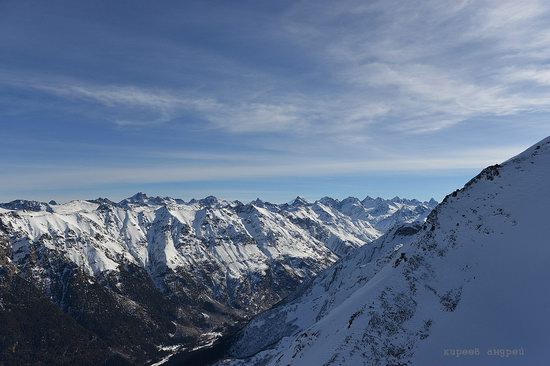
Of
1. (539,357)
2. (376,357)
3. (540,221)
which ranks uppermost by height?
(540,221)

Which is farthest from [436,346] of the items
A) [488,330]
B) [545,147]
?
[545,147]

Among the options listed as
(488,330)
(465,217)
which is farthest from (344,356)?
(465,217)

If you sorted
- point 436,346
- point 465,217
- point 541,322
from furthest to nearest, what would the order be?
point 465,217
point 436,346
point 541,322

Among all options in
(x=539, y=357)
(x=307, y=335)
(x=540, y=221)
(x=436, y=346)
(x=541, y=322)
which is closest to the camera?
(x=539, y=357)

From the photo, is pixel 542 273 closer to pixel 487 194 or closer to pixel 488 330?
pixel 488 330

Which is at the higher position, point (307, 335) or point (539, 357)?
point (539, 357)

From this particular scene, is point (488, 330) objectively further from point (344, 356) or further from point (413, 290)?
point (344, 356)

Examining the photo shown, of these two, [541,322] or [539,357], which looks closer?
→ [539,357]
